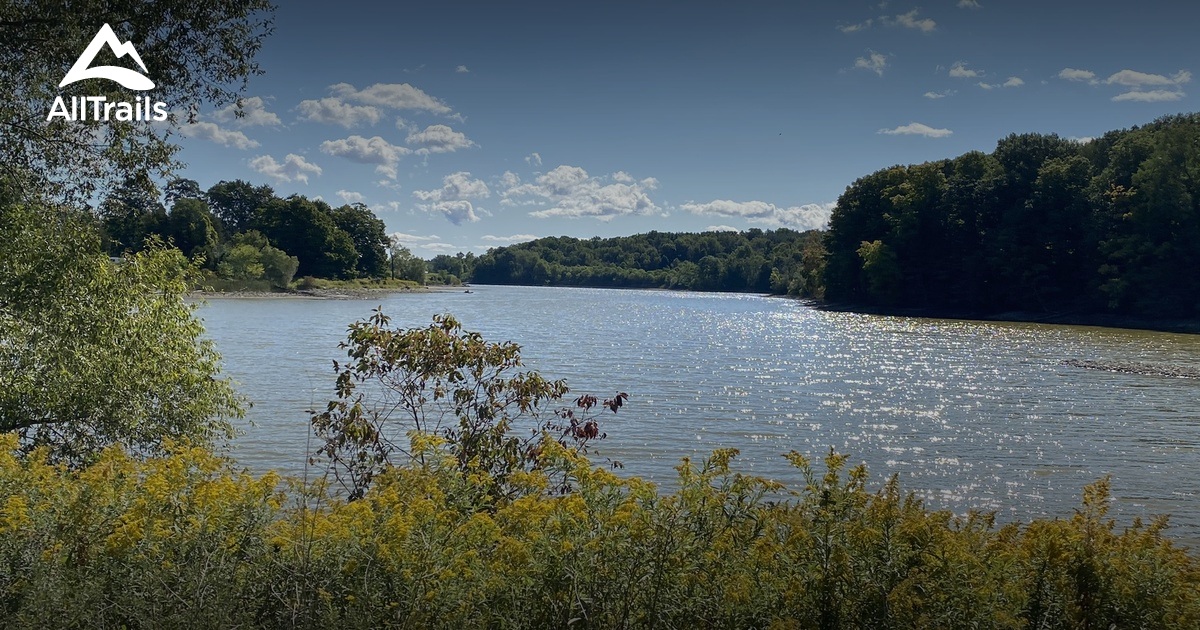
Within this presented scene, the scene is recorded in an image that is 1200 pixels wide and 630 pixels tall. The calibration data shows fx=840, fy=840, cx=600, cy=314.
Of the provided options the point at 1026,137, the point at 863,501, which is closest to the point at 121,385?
the point at 863,501

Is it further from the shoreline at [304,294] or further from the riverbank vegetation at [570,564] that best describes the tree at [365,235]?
the riverbank vegetation at [570,564]

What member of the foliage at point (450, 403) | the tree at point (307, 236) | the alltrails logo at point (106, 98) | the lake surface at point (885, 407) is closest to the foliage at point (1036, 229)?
the lake surface at point (885, 407)

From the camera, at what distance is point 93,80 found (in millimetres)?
11305

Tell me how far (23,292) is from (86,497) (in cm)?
806

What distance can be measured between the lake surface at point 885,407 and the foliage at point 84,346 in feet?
8.65

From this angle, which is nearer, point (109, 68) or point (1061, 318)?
point (109, 68)

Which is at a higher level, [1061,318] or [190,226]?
[190,226]

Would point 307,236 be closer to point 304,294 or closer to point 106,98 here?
point 304,294

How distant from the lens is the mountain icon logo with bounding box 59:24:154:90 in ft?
35.2

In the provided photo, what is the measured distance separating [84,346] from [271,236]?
135192 millimetres

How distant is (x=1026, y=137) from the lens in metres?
82.9

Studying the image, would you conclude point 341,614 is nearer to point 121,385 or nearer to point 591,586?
point 591,586

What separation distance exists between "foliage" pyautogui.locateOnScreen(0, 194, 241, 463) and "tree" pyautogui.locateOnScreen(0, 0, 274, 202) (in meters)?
0.67

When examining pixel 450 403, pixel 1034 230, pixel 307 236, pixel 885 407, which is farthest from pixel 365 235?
pixel 450 403
